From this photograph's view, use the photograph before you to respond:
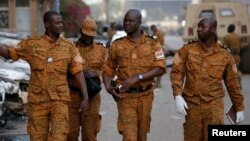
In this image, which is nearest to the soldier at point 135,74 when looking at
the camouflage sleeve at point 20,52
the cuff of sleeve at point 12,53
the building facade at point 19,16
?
the camouflage sleeve at point 20,52

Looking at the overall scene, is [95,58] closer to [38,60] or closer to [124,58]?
[124,58]

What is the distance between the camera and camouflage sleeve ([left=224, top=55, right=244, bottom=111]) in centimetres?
591

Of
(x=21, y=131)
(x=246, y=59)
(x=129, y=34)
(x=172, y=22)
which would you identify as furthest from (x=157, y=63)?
(x=172, y=22)

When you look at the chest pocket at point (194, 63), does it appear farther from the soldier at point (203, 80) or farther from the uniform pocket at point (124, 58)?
the uniform pocket at point (124, 58)

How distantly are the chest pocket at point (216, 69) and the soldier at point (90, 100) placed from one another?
1639 mm

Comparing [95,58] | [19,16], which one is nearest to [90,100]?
[95,58]

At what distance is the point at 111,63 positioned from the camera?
6398 millimetres

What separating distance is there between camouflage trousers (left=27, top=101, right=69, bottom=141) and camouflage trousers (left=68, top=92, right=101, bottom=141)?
92 centimetres

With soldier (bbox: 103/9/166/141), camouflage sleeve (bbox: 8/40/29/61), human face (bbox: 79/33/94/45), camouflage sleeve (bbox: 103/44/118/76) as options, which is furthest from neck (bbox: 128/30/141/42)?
camouflage sleeve (bbox: 8/40/29/61)

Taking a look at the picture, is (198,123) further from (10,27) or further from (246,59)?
(10,27)

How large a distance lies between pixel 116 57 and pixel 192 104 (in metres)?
0.99

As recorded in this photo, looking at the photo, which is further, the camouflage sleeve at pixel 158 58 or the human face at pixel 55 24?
the camouflage sleeve at pixel 158 58

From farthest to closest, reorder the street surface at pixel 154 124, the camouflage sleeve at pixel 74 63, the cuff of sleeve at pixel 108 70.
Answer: the street surface at pixel 154 124 < the cuff of sleeve at pixel 108 70 < the camouflage sleeve at pixel 74 63

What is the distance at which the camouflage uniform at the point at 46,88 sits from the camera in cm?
577
